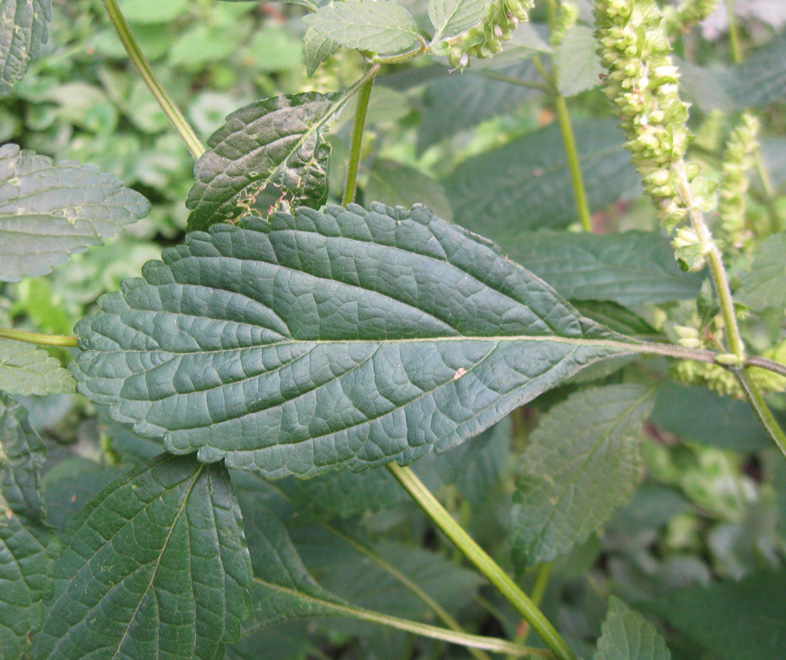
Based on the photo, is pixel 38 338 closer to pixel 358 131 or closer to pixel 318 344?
pixel 318 344

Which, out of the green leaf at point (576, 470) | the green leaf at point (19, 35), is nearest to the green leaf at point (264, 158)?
the green leaf at point (19, 35)

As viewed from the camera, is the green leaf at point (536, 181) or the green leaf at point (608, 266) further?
the green leaf at point (536, 181)

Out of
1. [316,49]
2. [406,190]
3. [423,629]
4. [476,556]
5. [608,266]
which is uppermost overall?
[316,49]

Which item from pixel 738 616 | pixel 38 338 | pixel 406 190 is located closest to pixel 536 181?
pixel 406 190

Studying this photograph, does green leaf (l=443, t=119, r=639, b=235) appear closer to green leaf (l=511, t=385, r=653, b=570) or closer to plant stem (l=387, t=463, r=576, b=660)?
green leaf (l=511, t=385, r=653, b=570)

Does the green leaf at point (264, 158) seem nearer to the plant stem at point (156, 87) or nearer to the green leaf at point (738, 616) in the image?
the plant stem at point (156, 87)

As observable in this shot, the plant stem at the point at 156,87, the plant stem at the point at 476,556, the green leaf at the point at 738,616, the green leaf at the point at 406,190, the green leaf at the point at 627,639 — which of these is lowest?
the green leaf at the point at 738,616

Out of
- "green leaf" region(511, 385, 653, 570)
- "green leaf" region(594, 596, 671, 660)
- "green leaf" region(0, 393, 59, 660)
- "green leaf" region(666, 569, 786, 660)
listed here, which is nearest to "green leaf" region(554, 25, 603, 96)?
"green leaf" region(511, 385, 653, 570)
